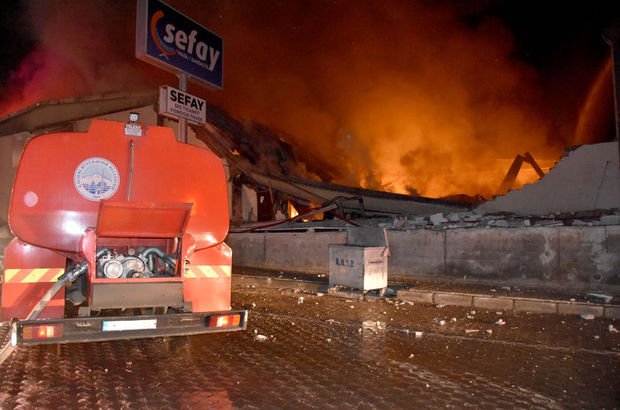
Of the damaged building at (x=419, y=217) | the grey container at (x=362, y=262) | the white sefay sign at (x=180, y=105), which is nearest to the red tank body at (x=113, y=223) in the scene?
the grey container at (x=362, y=262)

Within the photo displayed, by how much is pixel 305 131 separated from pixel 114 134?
54.4ft

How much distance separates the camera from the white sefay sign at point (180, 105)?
7.91 meters

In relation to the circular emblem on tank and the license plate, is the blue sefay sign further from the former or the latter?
the license plate

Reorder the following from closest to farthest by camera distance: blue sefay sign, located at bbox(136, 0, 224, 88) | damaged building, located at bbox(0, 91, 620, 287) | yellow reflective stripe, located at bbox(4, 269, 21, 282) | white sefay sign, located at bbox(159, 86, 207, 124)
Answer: yellow reflective stripe, located at bbox(4, 269, 21, 282), damaged building, located at bbox(0, 91, 620, 287), white sefay sign, located at bbox(159, 86, 207, 124), blue sefay sign, located at bbox(136, 0, 224, 88)

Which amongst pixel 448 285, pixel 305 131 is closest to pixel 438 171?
pixel 305 131

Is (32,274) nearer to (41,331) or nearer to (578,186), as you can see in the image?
(41,331)

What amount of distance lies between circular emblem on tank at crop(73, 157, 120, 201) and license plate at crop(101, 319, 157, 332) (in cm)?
118

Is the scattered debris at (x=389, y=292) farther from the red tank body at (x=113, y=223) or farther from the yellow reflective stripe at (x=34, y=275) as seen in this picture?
the yellow reflective stripe at (x=34, y=275)

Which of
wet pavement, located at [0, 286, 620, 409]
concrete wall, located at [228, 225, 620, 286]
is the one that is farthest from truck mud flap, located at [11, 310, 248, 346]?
concrete wall, located at [228, 225, 620, 286]

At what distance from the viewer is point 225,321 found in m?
3.79

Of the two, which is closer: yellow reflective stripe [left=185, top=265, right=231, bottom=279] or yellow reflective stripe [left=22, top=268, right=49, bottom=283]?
yellow reflective stripe [left=22, top=268, right=49, bottom=283]

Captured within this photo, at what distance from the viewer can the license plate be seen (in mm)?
3396

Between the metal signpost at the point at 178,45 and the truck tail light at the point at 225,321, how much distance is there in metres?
5.13

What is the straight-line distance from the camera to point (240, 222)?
584 inches
